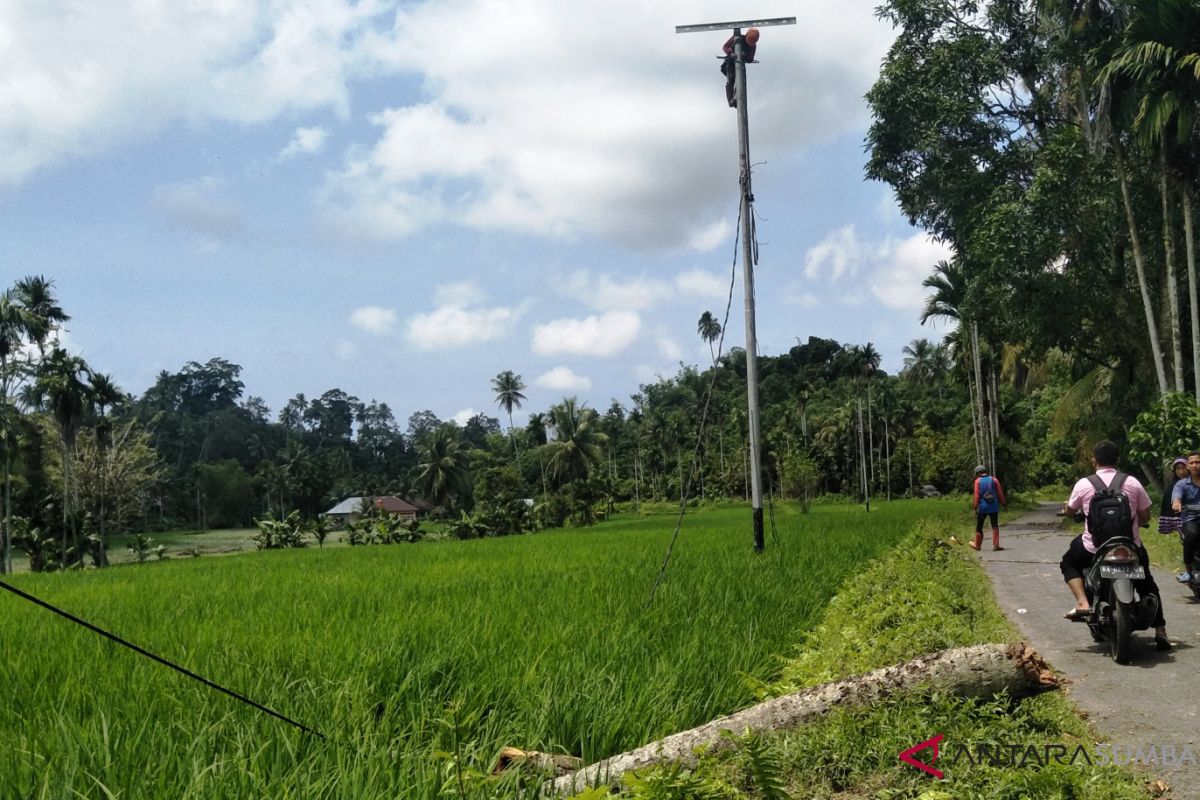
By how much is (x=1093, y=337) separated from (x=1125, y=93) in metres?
7.02

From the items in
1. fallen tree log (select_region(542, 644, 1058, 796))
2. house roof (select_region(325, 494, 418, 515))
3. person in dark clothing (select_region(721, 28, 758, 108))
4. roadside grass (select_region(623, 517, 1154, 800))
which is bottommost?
house roof (select_region(325, 494, 418, 515))

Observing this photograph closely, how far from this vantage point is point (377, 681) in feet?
14.7

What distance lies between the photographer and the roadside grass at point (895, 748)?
10.2ft

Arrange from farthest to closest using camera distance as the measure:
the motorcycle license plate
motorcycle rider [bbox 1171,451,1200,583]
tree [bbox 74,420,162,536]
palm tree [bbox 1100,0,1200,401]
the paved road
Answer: tree [bbox 74,420,162,536]
palm tree [bbox 1100,0,1200,401]
motorcycle rider [bbox 1171,451,1200,583]
the motorcycle license plate
the paved road

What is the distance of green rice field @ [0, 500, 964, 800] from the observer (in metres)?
3.02

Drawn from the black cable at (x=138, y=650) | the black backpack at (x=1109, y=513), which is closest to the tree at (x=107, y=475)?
the black cable at (x=138, y=650)

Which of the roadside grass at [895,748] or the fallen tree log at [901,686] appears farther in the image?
the fallen tree log at [901,686]

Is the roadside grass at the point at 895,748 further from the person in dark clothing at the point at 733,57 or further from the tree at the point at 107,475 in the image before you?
the tree at the point at 107,475

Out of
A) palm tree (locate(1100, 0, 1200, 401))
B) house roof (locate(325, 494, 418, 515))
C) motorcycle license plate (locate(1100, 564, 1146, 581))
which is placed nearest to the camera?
motorcycle license plate (locate(1100, 564, 1146, 581))

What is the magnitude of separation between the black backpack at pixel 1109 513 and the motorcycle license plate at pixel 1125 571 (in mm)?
250

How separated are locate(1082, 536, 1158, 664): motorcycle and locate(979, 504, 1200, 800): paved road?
0.17 m

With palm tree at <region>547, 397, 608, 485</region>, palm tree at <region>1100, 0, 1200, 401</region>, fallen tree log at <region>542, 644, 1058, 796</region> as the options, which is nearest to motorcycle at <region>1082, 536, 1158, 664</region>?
fallen tree log at <region>542, 644, 1058, 796</region>

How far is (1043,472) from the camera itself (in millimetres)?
57594

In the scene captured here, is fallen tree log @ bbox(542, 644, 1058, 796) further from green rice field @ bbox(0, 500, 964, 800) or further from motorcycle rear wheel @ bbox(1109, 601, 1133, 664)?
motorcycle rear wheel @ bbox(1109, 601, 1133, 664)
